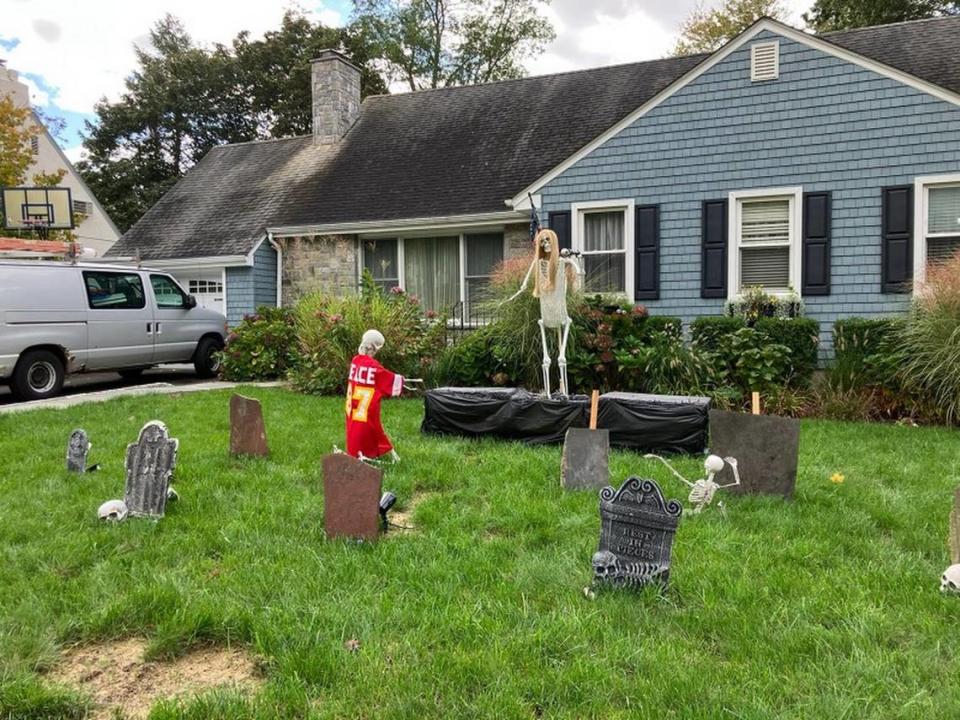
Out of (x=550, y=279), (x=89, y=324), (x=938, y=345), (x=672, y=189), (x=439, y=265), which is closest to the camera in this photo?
(x=550, y=279)

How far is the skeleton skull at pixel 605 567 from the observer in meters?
3.12

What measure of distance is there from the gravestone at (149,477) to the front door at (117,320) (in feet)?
24.6

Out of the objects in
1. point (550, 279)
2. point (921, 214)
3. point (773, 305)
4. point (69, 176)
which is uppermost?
point (69, 176)

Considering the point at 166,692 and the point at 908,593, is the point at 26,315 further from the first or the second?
the point at 908,593

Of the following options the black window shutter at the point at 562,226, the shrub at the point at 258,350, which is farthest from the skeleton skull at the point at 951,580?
the shrub at the point at 258,350

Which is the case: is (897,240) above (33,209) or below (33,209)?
below

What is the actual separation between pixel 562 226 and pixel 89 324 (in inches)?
295

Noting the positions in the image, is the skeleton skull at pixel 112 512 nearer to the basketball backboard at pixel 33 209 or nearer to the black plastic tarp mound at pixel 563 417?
the black plastic tarp mound at pixel 563 417

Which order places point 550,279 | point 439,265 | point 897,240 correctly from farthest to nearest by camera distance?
1. point 439,265
2. point 897,240
3. point 550,279

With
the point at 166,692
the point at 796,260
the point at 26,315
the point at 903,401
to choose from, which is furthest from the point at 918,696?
the point at 26,315

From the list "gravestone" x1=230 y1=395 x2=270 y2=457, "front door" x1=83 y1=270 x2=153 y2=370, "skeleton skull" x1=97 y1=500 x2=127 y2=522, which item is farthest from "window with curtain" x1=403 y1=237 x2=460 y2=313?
"skeleton skull" x1=97 y1=500 x2=127 y2=522

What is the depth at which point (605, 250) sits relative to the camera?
11.3 m

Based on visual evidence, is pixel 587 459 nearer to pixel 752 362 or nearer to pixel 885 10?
pixel 752 362

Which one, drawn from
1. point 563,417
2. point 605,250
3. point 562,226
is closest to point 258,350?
point 562,226
